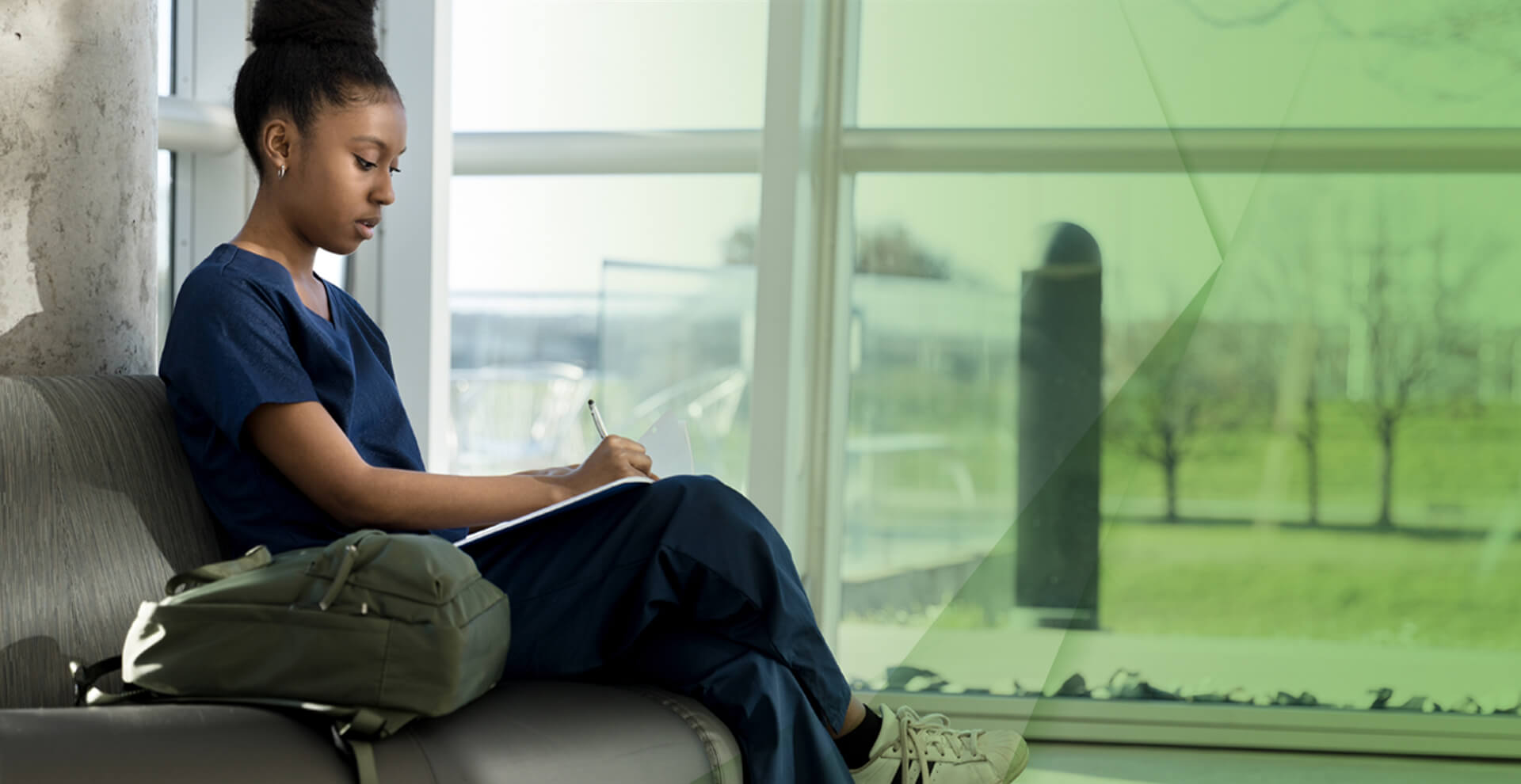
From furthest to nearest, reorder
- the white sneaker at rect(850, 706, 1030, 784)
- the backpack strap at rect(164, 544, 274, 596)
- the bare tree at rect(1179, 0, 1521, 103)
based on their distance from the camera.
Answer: the bare tree at rect(1179, 0, 1521, 103), the white sneaker at rect(850, 706, 1030, 784), the backpack strap at rect(164, 544, 274, 596)

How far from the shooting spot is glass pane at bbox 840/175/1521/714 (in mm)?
2533

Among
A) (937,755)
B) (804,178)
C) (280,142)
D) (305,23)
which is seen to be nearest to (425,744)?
(937,755)

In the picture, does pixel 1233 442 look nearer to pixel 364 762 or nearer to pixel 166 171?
pixel 364 762

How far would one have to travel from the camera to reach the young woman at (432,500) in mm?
1344

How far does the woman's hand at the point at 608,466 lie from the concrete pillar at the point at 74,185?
704mm

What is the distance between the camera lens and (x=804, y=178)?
263 centimetres

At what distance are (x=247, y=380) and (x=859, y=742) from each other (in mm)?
833

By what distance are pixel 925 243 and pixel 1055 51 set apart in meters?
0.49

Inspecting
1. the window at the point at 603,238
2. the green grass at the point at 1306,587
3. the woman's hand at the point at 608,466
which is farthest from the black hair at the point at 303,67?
the green grass at the point at 1306,587

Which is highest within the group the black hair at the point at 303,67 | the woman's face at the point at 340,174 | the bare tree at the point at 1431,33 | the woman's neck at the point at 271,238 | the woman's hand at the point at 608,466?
the bare tree at the point at 1431,33

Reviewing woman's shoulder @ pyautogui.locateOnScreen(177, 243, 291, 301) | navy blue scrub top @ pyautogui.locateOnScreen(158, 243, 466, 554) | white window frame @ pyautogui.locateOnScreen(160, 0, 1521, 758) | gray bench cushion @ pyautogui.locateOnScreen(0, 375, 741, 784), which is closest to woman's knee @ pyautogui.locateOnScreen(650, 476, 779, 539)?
gray bench cushion @ pyautogui.locateOnScreen(0, 375, 741, 784)

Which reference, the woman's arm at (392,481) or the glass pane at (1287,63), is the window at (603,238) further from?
the woman's arm at (392,481)

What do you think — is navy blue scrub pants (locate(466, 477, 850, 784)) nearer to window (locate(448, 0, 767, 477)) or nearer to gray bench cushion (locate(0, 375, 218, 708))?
gray bench cushion (locate(0, 375, 218, 708))

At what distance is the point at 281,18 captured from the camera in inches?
60.8
